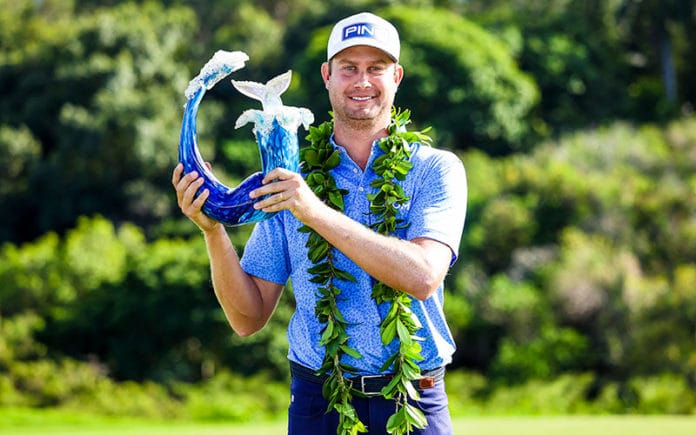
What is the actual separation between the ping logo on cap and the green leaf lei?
0.34m

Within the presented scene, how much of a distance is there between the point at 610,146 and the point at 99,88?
14.7 meters

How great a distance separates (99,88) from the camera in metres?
30.4

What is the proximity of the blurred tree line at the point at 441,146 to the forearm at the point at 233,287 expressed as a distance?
14.4m

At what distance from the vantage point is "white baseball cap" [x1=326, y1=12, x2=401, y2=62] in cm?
326

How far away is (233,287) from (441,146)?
1018 inches

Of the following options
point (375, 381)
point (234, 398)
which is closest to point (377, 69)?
point (375, 381)

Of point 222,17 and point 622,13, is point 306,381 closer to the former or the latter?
point 622,13

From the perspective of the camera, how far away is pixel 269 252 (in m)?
3.48

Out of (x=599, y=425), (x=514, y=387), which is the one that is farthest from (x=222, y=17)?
(x=599, y=425)

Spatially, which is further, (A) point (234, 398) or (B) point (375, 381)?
(A) point (234, 398)

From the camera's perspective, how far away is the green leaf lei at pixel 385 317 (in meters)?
3.23

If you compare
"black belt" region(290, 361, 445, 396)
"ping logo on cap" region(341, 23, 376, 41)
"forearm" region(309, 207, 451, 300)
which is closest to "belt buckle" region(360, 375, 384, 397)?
"black belt" region(290, 361, 445, 396)

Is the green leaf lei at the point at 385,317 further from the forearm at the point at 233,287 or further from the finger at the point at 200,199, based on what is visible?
the finger at the point at 200,199

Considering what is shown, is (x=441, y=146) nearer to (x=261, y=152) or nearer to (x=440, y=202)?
(x=440, y=202)
